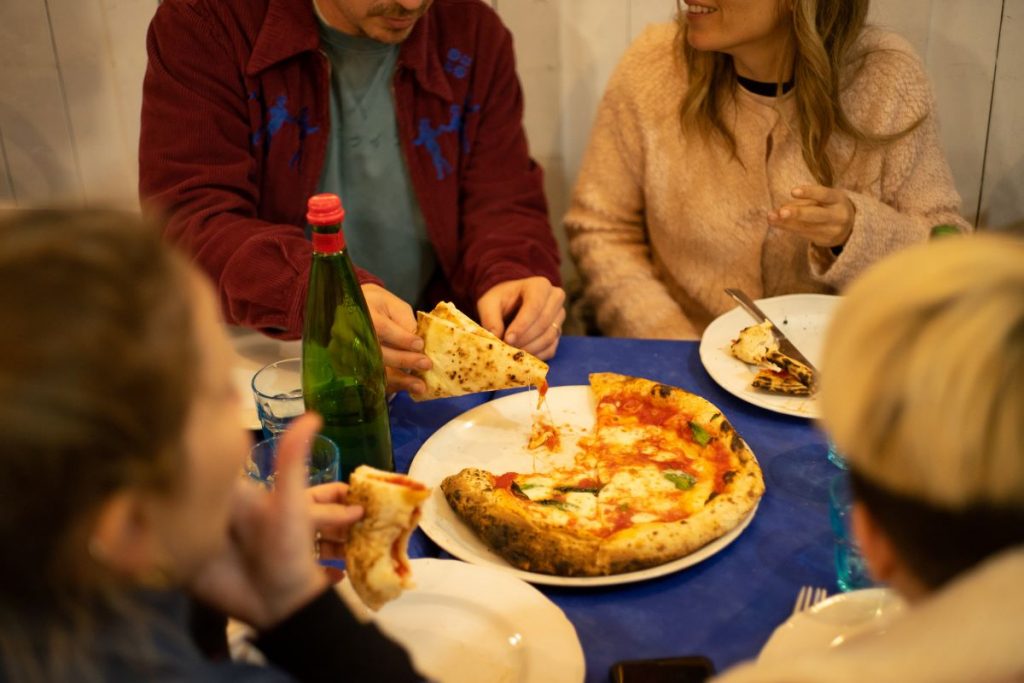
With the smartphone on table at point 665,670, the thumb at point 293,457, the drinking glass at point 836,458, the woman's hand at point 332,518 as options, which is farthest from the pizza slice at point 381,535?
the drinking glass at point 836,458

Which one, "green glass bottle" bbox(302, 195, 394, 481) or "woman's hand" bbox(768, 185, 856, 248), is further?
"woman's hand" bbox(768, 185, 856, 248)

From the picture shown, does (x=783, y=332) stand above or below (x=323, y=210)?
below

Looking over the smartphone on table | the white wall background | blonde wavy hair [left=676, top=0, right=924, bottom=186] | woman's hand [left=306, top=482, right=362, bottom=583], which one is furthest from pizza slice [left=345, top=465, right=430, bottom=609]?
the white wall background

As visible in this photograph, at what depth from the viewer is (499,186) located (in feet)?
7.91

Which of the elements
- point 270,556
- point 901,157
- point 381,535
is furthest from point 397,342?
point 901,157

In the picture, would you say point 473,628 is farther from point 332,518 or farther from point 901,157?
point 901,157

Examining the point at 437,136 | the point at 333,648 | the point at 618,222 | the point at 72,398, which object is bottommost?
the point at 618,222

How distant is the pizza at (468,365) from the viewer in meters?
1.65

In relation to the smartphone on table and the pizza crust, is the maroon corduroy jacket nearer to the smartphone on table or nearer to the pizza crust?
the pizza crust

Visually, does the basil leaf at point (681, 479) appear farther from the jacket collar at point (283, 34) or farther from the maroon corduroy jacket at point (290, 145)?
the jacket collar at point (283, 34)

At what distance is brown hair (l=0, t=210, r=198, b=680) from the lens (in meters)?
0.64

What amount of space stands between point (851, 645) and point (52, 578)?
607 mm

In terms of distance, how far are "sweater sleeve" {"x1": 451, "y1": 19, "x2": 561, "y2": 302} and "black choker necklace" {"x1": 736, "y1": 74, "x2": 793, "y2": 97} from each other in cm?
59

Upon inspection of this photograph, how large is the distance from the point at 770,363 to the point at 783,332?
0.22m
